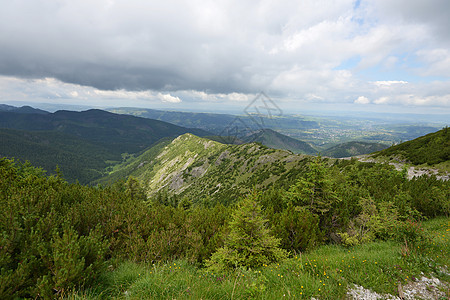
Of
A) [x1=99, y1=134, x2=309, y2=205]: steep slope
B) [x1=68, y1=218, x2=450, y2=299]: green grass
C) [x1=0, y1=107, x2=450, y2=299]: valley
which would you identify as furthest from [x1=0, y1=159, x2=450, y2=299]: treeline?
[x1=99, y1=134, x2=309, y2=205]: steep slope

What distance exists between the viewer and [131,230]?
33.3ft

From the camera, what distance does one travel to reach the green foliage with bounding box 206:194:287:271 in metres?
8.00

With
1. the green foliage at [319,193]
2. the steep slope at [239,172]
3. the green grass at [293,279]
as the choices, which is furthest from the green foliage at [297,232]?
the steep slope at [239,172]

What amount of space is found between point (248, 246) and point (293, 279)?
275 centimetres

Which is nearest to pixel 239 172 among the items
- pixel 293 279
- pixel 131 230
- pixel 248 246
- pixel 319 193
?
pixel 319 193

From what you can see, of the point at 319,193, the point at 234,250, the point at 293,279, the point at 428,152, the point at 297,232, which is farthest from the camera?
the point at 428,152

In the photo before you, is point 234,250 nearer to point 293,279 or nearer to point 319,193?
point 293,279

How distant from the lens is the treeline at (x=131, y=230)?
4973 mm

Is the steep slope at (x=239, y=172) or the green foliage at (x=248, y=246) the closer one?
the green foliage at (x=248, y=246)

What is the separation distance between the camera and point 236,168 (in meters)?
121

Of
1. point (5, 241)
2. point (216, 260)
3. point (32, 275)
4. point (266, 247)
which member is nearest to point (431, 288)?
point (266, 247)

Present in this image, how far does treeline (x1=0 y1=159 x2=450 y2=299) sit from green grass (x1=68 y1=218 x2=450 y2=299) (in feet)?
2.46

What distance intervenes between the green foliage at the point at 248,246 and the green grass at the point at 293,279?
40.2 inches

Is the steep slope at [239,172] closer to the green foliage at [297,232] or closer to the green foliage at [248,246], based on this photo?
the green foliage at [297,232]
